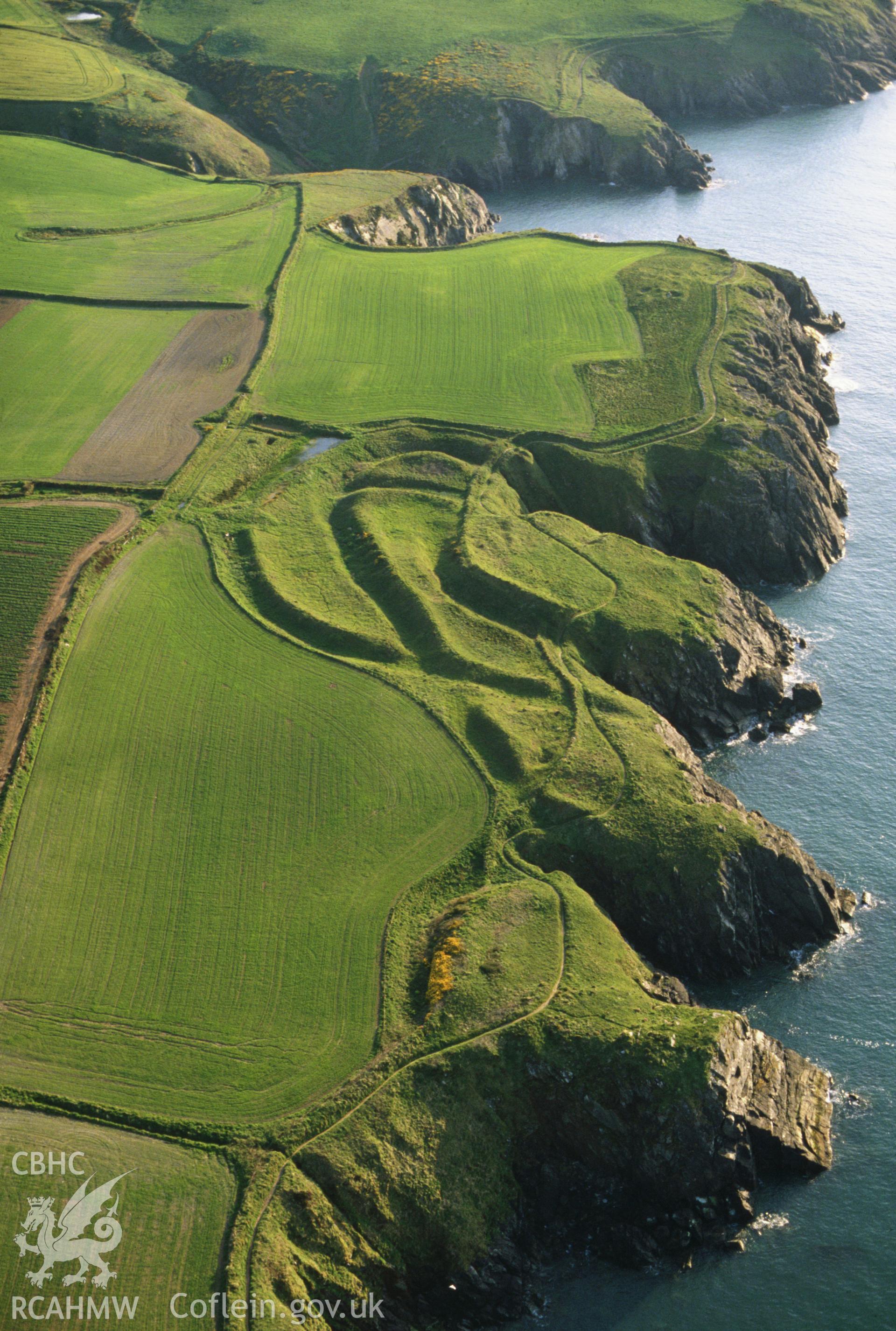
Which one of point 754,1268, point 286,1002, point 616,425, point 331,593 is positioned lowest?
point 754,1268

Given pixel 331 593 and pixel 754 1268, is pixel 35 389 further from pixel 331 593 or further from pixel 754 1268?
pixel 754 1268

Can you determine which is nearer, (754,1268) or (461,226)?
(754,1268)

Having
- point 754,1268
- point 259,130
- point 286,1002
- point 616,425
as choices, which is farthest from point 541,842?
point 259,130

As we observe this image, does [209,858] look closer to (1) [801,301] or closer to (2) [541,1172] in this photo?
(2) [541,1172]

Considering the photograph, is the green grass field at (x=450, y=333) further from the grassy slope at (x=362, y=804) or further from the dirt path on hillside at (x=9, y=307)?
the dirt path on hillside at (x=9, y=307)

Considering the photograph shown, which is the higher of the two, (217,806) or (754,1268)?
(217,806)

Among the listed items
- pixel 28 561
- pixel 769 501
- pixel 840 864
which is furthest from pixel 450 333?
pixel 840 864

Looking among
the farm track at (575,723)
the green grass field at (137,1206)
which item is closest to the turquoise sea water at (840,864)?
the farm track at (575,723)

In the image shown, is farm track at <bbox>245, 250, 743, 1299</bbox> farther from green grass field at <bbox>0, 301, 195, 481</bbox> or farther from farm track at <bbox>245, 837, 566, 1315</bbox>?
green grass field at <bbox>0, 301, 195, 481</bbox>
